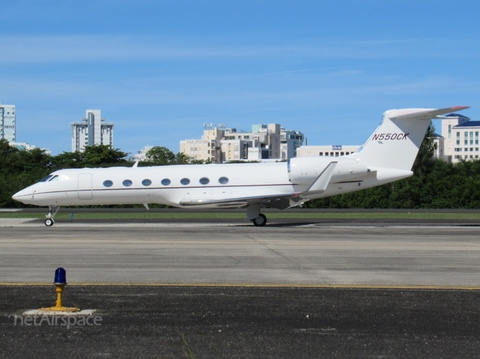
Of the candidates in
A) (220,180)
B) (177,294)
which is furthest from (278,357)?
(220,180)

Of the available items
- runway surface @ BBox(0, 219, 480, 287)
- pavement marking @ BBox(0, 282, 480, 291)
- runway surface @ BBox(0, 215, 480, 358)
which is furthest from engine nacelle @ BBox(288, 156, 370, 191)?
pavement marking @ BBox(0, 282, 480, 291)

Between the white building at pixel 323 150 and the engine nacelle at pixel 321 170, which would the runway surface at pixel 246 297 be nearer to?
the engine nacelle at pixel 321 170

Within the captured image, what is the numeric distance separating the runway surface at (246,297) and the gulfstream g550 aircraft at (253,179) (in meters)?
8.43

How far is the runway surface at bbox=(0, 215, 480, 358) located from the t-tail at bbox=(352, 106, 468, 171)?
366 inches

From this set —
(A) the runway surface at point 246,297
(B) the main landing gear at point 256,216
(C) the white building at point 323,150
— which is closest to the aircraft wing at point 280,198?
(B) the main landing gear at point 256,216

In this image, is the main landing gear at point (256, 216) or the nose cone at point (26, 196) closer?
the main landing gear at point (256, 216)

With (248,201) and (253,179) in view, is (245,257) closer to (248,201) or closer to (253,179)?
(248,201)

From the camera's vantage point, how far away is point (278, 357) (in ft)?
25.8

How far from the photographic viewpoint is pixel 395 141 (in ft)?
98.3

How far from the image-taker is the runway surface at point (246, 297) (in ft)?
27.3

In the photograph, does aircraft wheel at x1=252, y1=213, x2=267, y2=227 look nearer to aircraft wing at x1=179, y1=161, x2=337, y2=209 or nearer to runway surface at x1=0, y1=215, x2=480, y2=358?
aircraft wing at x1=179, y1=161, x2=337, y2=209

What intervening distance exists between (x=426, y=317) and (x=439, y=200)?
43825mm

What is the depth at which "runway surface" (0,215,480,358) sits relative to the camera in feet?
27.3

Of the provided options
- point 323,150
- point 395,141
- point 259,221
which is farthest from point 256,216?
point 323,150
